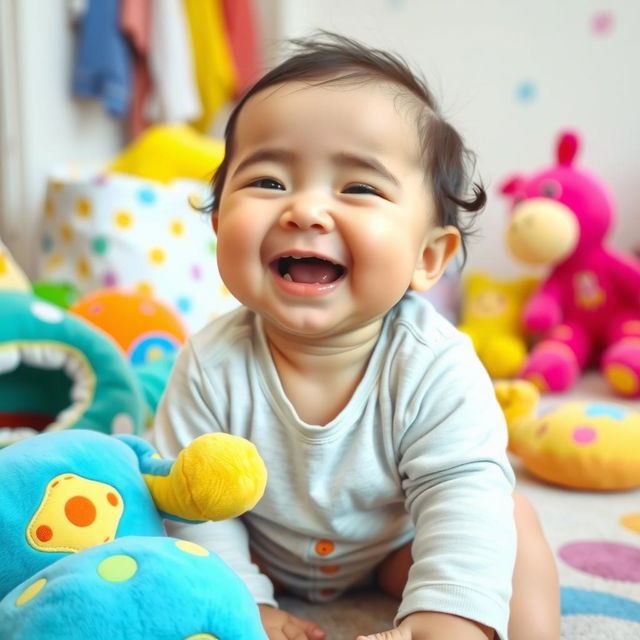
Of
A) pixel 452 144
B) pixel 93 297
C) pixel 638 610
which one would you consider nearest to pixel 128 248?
pixel 93 297

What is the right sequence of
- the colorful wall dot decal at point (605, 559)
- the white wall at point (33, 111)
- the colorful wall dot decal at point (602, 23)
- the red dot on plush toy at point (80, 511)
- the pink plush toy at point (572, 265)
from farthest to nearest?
the colorful wall dot decal at point (602, 23) → the white wall at point (33, 111) → the pink plush toy at point (572, 265) → the colorful wall dot decal at point (605, 559) → the red dot on plush toy at point (80, 511)

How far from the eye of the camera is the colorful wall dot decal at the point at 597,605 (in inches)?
25.8

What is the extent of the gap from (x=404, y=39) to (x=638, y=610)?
2.01 metres

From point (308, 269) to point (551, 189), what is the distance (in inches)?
50.9

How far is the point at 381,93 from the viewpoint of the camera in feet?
2.08

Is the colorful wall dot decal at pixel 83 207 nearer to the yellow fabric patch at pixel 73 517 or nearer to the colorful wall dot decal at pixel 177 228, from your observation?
the colorful wall dot decal at pixel 177 228

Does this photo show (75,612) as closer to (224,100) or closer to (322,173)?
(322,173)

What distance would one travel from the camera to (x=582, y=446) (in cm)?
95

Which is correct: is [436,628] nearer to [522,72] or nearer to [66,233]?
[66,233]

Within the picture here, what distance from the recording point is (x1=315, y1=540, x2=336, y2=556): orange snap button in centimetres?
67

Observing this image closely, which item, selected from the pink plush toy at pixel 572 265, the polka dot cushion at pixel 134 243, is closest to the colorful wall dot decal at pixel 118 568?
the polka dot cushion at pixel 134 243

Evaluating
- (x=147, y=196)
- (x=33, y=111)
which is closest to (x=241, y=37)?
(x=33, y=111)

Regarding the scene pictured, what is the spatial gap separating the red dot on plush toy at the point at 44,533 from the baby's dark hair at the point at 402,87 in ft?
1.16

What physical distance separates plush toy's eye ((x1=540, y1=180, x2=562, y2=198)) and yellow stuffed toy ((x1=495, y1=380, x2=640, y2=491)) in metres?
0.86
